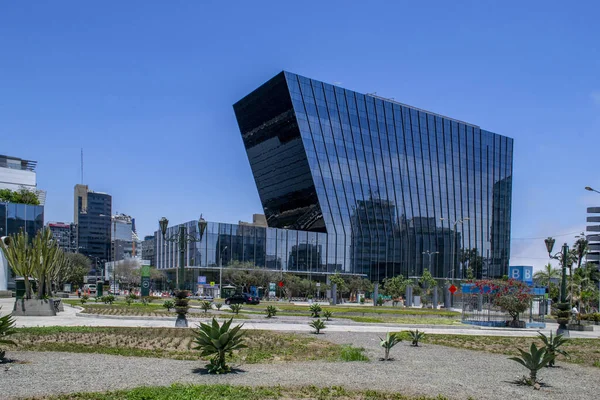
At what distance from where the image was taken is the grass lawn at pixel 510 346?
21527mm

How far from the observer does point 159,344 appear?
2086 cm

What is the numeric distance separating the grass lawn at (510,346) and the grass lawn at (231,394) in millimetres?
11382

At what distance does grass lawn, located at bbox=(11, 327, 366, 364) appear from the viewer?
18.0 m

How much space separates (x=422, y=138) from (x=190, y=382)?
381ft

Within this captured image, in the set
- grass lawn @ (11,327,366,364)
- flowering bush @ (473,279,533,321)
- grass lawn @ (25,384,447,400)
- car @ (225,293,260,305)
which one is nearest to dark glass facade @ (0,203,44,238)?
car @ (225,293,260,305)

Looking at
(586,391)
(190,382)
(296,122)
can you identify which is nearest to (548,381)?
(586,391)

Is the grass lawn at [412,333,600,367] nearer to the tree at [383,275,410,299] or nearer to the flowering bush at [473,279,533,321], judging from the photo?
the flowering bush at [473,279,533,321]

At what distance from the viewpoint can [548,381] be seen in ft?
49.4

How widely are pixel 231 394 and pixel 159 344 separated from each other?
34.1 ft

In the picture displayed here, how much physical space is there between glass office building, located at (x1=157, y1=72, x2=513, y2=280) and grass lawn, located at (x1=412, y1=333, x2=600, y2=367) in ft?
225

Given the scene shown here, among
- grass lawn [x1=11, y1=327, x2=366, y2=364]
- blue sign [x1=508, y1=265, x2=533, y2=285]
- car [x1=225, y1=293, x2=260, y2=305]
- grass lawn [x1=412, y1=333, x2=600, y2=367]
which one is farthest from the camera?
car [x1=225, y1=293, x2=260, y2=305]

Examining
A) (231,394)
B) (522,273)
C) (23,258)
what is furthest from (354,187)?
(231,394)

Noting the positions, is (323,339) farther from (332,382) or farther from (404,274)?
(404,274)

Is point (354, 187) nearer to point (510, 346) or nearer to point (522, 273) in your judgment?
point (522, 273)
